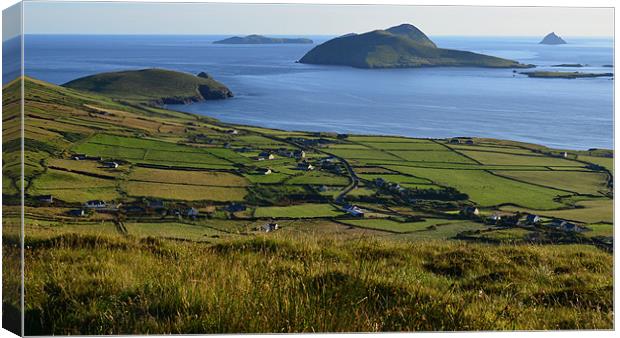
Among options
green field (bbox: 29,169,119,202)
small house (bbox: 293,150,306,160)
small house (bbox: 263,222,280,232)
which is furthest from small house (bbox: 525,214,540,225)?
green field (bbox: 29,169,119,202)

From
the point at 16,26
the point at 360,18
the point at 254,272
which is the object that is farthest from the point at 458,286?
the point at 16,26

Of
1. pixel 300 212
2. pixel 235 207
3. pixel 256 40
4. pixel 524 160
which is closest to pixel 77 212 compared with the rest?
pixel 235 207

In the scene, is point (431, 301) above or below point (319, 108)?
below

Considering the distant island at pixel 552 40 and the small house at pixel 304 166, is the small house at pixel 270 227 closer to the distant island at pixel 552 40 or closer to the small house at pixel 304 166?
the small house at pixel 304 166

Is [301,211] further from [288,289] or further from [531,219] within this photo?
[288,289]

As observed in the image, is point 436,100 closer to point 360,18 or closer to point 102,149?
point 360,18

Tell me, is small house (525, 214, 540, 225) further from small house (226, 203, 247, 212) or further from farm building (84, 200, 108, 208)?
farm building (84, 200, 108, 208)

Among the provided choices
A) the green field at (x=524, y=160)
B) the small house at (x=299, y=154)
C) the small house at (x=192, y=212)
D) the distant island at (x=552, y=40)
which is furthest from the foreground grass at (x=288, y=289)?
the distant island at (x=552, y=40)
